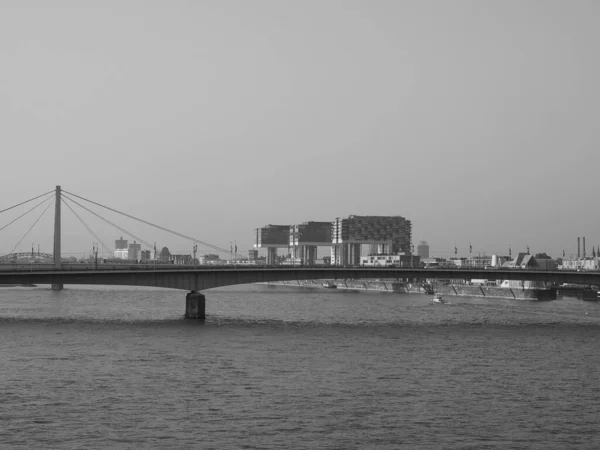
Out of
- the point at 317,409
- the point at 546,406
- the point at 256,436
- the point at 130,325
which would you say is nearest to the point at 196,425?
the point at 256,436

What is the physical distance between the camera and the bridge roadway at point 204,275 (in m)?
104

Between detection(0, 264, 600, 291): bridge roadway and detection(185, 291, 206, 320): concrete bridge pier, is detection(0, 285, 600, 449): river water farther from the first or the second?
detection(185, 291, 206, 320): concrete bridge pier

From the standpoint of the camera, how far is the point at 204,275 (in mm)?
111250

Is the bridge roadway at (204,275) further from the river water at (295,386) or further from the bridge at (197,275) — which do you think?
the river water at (295,386)

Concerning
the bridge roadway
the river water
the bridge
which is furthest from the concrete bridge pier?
the river water

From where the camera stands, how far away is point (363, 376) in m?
60.8

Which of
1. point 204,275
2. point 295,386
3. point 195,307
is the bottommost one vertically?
point 295,386

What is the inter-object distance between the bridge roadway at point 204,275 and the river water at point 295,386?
6.19 meters

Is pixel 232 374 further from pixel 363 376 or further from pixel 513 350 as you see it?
pixel 513 350

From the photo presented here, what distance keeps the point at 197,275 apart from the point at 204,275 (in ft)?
3.14

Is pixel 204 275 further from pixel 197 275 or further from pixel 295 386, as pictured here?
pixel 295 386

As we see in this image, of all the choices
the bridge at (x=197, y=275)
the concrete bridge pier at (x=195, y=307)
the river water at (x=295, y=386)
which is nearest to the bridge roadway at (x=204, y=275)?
the bridge at (x=197, y=275)

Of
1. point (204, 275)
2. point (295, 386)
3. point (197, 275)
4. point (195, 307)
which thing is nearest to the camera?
point (295, 386)

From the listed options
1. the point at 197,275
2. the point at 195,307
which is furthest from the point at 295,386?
the point at 197,275
